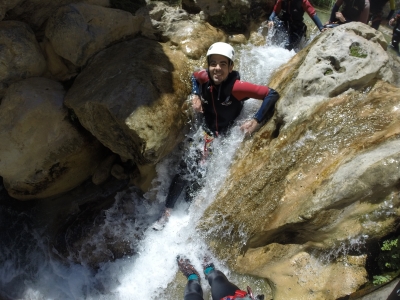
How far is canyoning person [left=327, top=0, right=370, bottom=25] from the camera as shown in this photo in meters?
6.32

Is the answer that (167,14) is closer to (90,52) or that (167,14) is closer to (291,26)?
(90,52)

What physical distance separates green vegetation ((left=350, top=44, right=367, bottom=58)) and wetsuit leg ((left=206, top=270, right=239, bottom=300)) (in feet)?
11.0

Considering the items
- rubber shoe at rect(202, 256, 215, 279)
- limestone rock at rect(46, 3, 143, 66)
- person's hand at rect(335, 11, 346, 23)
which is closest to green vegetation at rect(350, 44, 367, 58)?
person's hand at rect(335, 11, 346, 23)

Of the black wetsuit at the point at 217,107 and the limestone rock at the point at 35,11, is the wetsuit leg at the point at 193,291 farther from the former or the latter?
the limestone rock at the point at 35,11

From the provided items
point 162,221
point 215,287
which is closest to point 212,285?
point 215,287

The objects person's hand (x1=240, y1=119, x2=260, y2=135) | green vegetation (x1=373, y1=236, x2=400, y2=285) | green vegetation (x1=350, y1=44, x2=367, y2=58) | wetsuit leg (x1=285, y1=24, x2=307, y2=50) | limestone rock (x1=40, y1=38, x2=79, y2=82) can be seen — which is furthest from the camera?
wetsuit leg (x1=285, y1=24, x2=307, y2=50)

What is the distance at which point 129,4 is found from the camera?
6301 mm

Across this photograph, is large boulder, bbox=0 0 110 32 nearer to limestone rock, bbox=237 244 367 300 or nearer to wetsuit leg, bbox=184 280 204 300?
wetsuit leg, bbox=184 280 204 300

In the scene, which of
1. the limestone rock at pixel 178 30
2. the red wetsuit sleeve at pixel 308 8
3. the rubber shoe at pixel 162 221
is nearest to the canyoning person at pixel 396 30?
the red wetsuit sleeve at pixel 308 8

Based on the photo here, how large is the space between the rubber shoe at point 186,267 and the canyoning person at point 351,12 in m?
5.21

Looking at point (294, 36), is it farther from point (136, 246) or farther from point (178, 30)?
point (136, 246)

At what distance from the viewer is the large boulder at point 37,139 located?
198 inches

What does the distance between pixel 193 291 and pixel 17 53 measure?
171 inches

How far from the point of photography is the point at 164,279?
5094 mm
